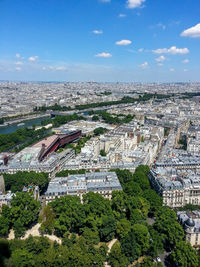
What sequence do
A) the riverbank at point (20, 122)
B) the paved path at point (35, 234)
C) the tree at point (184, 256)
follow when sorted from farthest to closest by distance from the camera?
the riverbank at point (20, 122) → the paved path at point (35, 234) → the tree at point (184, 256)

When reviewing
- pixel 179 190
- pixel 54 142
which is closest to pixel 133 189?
pixel 179 190

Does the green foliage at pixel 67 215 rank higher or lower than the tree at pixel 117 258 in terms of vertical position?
higher

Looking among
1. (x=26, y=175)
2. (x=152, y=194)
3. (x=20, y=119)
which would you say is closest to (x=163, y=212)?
(x=152, y=194)

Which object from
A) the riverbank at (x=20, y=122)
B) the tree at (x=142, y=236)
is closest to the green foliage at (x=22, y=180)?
the tree at (x=142, y=236)

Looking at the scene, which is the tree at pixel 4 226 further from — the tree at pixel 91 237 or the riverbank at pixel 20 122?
the riverbank at pixel 20 122

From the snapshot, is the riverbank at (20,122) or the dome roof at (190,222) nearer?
the dome roof at (190,222)

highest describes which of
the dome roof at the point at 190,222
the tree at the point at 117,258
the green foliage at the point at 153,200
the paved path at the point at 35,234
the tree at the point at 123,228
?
the dome roof at the point at 190,222

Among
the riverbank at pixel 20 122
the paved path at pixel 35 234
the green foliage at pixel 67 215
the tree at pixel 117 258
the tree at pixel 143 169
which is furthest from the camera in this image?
the riverbank at pixel 20 122
